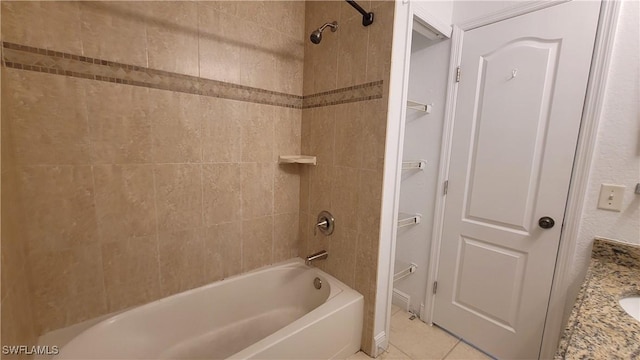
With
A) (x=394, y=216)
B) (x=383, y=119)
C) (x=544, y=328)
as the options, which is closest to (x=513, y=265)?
(x=544, y=328)

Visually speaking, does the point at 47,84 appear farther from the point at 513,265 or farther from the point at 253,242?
the point at 513,265

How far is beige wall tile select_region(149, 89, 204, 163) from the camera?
1.26 m

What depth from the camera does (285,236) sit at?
6.09ft

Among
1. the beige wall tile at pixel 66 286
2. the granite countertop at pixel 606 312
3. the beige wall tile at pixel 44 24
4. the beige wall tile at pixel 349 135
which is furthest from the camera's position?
the beige wall tile at pixel 349 135

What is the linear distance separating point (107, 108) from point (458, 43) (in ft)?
6.55

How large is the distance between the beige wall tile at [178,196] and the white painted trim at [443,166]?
5.10 ft

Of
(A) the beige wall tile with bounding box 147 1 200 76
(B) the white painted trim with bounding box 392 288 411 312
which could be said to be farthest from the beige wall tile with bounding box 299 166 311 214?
(B) the white painted trim with bounding box 392 288 411 312

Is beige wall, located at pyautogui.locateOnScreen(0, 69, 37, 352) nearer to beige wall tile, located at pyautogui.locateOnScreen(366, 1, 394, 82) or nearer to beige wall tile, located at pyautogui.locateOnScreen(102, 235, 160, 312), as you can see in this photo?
beige wall tile, located at pyautogui.locateOnScreen(102, 235, 160, 312)

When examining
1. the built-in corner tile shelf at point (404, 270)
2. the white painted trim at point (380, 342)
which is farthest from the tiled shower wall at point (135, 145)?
the built-in corner tile shelf at point (404, 270)

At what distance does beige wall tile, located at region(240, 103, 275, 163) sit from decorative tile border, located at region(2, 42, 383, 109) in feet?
0.20

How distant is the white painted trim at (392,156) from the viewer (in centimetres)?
127

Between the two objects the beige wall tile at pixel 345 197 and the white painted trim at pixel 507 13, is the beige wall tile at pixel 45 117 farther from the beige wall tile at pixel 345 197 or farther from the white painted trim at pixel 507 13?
the white painted trim at pixel 507 13

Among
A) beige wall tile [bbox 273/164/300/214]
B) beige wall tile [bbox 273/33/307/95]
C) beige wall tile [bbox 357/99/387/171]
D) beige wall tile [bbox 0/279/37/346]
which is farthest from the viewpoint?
beige wall tile [bbox 273/164/300/214]

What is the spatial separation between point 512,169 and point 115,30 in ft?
7.08
